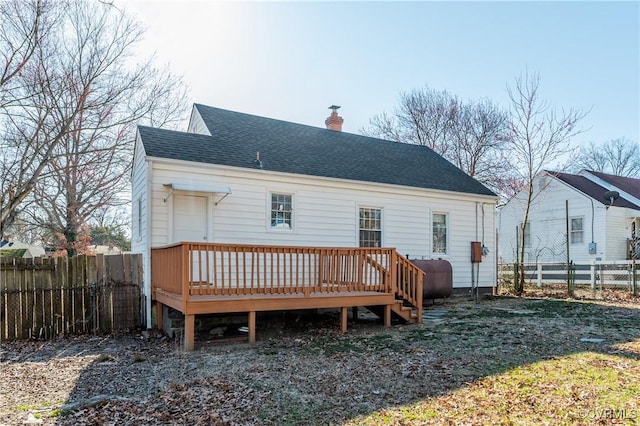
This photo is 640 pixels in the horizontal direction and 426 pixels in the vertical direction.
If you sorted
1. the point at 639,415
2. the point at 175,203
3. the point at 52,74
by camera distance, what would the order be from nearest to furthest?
1. the point at 639,415
2. the point at 175,203
3. the point at 52,74

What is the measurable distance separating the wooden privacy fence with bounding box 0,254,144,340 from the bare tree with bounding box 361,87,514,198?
20959mm

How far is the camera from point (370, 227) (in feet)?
39.2

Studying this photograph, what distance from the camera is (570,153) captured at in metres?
16.4

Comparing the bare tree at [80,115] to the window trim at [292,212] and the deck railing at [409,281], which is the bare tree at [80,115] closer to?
the window trim at [292,212]

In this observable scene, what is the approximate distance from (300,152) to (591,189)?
15.4 m

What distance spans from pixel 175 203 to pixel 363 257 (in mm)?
4046

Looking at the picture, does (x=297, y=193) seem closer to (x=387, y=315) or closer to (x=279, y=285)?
(x=279, y=285)

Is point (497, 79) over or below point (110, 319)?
over

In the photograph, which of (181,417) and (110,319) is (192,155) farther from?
(181,417)

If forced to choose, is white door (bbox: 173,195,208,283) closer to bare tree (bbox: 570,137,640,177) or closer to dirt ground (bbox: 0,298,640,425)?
dirt ground (bbox: 0,298,640,425)

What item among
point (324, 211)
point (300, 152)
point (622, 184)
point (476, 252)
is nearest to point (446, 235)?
point (476, 252)

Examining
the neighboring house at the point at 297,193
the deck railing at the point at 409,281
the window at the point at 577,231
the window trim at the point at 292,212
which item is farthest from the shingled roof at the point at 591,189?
the window trim at the point at 292,212

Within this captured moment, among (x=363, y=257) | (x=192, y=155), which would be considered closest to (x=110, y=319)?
(x=192, y=155)

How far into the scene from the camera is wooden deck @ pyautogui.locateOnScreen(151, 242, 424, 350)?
6.93m
